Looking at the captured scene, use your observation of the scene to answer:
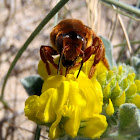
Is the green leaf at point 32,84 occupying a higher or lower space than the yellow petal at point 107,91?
higher

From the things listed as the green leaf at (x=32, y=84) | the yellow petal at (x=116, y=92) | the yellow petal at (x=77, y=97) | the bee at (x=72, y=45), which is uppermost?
the bee at (x=72, y=45)

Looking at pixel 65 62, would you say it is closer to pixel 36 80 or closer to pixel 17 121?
pixel 36 80

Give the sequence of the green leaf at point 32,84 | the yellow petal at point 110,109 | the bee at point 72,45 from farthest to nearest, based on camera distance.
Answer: the green leaf at point 32,84, the yellow petal at point 110,109, the bee at point 72,45

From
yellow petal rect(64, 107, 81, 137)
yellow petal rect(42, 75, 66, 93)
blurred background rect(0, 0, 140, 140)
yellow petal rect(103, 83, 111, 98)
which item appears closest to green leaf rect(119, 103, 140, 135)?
yellow petal rect(103, 83, 111, 98)

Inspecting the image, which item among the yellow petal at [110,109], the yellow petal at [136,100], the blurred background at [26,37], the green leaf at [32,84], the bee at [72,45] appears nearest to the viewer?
the bee at [72,45]

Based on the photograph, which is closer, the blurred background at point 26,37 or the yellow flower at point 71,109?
the yellow flower at point 71,109

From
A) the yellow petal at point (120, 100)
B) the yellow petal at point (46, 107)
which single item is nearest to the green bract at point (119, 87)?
the yellow petal at point (120, 100)

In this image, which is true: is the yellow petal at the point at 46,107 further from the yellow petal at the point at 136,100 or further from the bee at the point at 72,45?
the yellow petal at the point at 136,100

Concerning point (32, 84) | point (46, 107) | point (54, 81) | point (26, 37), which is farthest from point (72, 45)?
point (26, 37)

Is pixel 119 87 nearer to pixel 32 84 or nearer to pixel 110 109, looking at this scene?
pixel 110 109
